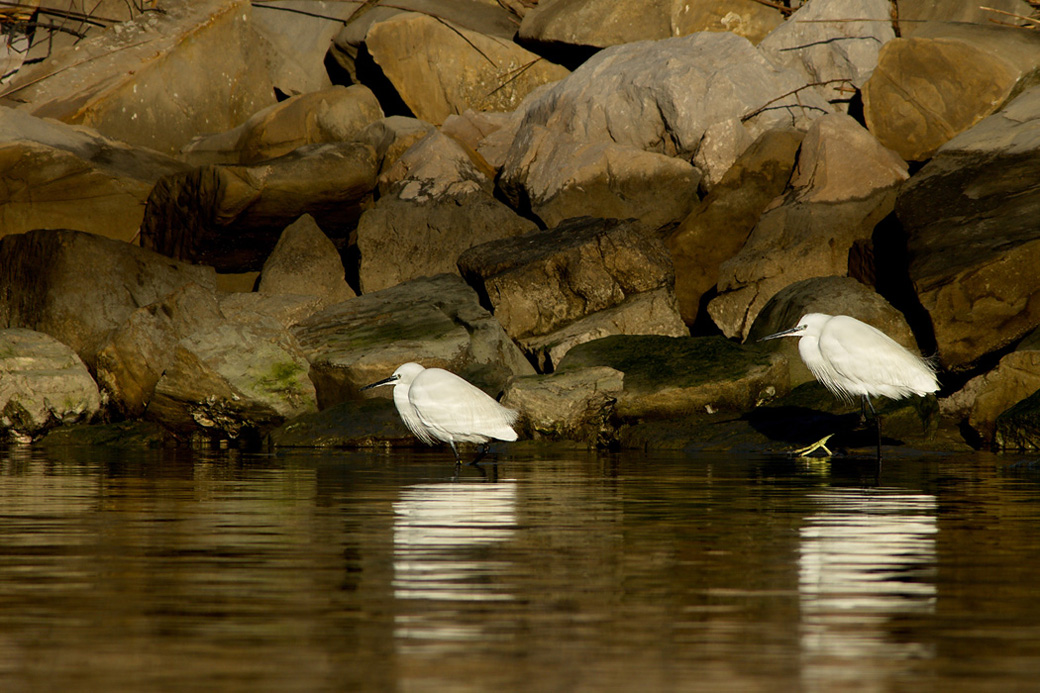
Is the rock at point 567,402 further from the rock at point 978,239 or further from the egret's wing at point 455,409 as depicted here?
the rock at point 978,239

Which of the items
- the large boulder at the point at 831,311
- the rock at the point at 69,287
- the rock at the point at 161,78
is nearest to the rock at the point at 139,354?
the rock at the point at 69,287

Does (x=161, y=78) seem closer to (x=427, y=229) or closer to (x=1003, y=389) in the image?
(x=427, y=229)

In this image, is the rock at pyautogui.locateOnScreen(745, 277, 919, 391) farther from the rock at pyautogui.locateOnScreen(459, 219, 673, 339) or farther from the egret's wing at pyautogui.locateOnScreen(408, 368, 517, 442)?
the egret's wing at pyautogui.locateOnScreen(408, 368, 517, 442)

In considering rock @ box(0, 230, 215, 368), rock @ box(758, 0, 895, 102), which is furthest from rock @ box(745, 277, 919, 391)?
rock @ box(0, 230, 215, 368)

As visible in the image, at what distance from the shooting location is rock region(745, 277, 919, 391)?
15.1 m

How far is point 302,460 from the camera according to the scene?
482 inches

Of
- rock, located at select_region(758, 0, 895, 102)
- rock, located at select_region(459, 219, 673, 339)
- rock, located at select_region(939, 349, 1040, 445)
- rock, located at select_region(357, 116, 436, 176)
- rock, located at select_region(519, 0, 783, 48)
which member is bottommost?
rock, located at select_region(939, 349, 1040, 445)

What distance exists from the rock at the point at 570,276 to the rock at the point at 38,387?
5214mm

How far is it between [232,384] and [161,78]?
1142cm

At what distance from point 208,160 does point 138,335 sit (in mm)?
→ 8370

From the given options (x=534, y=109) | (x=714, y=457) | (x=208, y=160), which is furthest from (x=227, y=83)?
(x=714, y=457)

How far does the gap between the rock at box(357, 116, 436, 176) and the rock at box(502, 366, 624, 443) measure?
320 inches

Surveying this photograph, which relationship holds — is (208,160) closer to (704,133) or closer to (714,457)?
(704,133)

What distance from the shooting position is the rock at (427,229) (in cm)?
1925
